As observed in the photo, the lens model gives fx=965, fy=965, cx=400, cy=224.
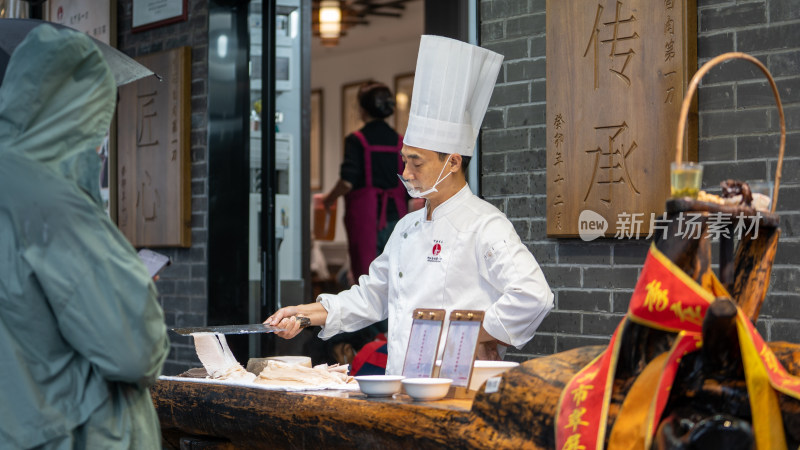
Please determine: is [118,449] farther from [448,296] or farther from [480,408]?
[448,296]

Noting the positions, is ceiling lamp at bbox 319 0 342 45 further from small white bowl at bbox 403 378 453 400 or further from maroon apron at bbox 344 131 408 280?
small white bowl at bbox 403 378 453 400

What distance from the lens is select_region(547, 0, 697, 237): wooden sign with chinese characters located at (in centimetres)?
373

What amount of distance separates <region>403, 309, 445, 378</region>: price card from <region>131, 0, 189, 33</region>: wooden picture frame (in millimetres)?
3733

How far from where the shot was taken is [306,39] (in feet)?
19.2

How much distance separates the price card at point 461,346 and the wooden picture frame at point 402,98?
833 centimetres

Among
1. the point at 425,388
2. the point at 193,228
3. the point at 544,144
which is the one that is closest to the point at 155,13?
the point at 193,228

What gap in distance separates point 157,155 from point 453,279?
10.7 ft

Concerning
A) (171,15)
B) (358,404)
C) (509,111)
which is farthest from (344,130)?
(358,404)

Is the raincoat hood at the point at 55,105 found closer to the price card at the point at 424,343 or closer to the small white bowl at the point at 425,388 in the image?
the small white bowl at the point at 425,388

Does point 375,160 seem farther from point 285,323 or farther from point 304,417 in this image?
point 304,417

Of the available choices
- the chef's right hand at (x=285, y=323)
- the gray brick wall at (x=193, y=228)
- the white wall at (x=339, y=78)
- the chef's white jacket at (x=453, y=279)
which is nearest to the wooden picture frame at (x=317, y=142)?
the white wall at (x=339, y=78)

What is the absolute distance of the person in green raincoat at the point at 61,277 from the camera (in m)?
1.81

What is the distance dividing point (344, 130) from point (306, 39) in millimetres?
6009

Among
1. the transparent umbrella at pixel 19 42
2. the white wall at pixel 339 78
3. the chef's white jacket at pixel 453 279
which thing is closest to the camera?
the transparent umbrella at pixel 19 42
